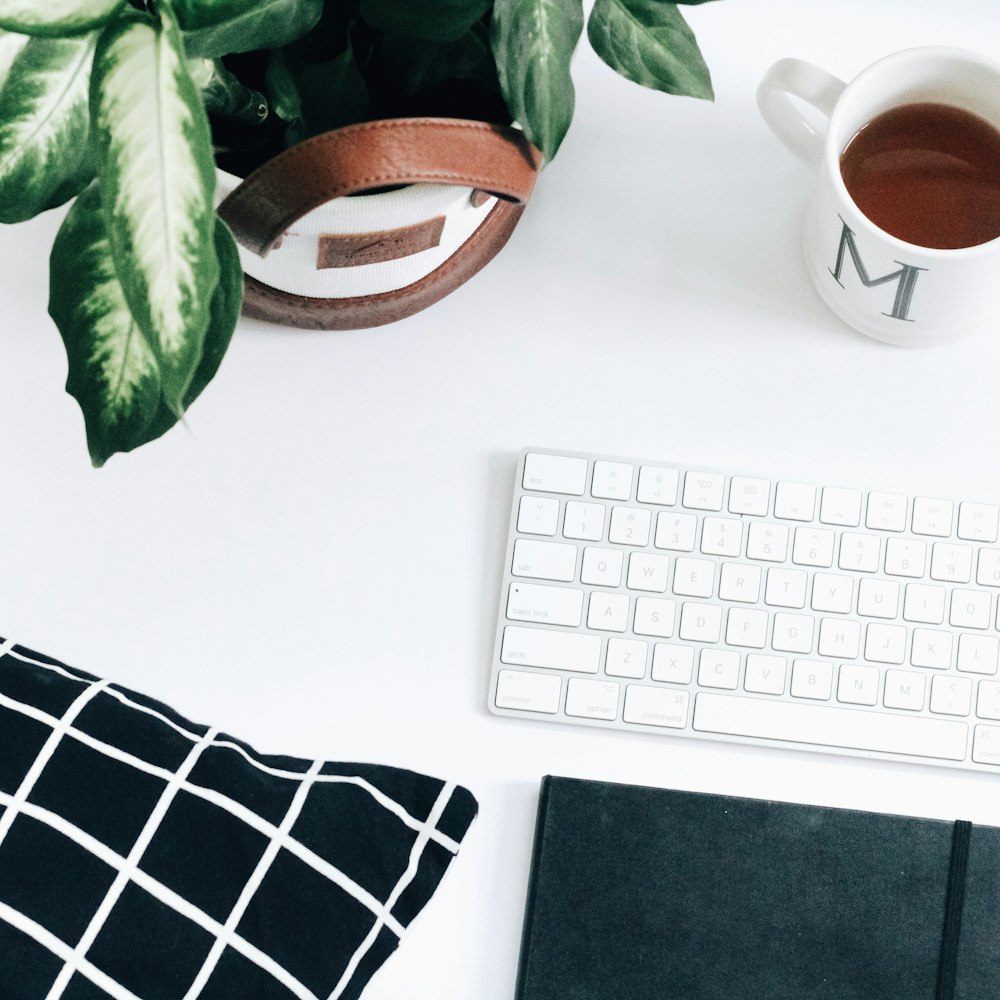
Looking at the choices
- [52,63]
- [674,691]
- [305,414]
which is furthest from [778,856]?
[52,63]

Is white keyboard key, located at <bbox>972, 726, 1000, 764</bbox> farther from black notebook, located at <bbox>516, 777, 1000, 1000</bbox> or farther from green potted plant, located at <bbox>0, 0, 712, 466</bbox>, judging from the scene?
green potted plant, located at <bbox>0, 0, 712, 466</bbox>

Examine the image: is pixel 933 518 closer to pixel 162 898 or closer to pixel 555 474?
pixel 555 474

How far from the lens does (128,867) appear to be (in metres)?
0.58

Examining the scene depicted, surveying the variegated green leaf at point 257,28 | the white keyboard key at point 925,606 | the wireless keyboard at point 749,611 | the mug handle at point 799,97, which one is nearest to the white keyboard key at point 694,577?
the wireless keyboard at point 749,611

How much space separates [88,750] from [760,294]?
0.44 m

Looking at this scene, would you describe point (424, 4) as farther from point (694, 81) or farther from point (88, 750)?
point (88, 750)

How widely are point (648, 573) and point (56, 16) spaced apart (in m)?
0.39

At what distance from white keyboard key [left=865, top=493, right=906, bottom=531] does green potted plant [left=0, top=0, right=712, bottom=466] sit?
9.3 inches

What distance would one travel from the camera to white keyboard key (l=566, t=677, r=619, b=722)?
581 mm

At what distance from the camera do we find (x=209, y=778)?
0.59 m

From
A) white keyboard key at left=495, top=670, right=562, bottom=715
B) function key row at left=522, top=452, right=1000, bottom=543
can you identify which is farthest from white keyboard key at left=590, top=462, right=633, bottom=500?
white keyboard key at left=495, top=670, right=562, bottom=715

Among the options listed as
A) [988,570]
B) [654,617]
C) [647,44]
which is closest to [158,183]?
[647,44]

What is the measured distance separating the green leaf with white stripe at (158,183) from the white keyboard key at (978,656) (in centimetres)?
44

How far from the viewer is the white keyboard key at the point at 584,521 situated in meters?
0.59
